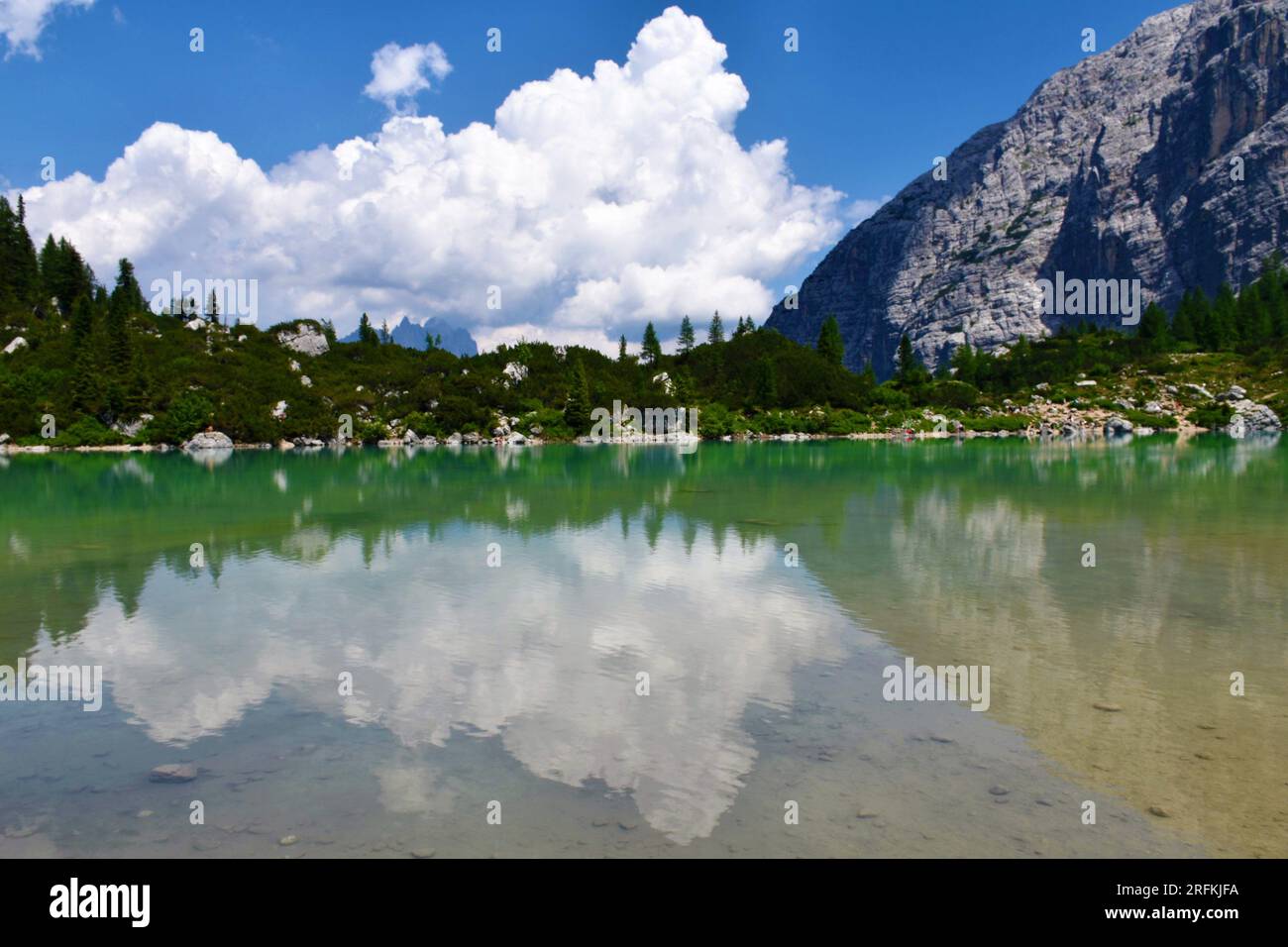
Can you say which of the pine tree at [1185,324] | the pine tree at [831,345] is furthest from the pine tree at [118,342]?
the pine tree at [1185,324]

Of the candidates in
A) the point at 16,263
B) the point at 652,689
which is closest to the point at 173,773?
the point at 652,689

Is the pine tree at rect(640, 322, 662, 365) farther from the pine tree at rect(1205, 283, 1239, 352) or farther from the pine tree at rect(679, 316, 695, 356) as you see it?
the pine tree at rect(1205, 283, 1239, 352)

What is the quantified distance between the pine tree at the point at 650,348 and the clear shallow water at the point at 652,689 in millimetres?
141836

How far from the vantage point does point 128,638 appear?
14.3m

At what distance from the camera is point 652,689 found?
1154cm

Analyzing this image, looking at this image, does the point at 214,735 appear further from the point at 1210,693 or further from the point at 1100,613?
the point at 1100,613

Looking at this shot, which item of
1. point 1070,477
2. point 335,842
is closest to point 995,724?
point 335,842

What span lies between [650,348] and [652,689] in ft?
524

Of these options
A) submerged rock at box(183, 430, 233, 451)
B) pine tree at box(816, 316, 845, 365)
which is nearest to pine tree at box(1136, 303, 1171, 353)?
pine tree at box(816, 316, 845, 365)

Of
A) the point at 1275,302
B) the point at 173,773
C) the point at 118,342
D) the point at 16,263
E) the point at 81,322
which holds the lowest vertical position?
the point at 173,773

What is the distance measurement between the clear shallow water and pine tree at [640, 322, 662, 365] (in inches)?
5584

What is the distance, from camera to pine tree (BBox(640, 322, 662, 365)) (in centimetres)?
16716

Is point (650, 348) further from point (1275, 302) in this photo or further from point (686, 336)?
point (1275, 302)
